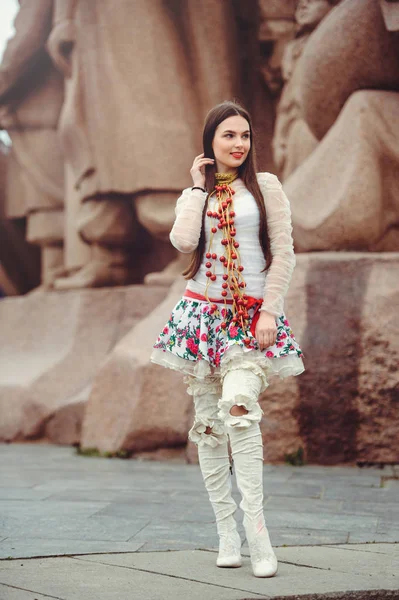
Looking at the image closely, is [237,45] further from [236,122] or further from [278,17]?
[236,122]

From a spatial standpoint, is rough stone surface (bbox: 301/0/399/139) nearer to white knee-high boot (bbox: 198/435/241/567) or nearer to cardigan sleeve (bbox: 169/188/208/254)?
cardigan sleeve (bbox: 169/188/208/254)

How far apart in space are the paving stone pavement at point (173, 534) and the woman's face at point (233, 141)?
113 cm

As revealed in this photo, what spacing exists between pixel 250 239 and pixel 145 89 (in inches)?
183

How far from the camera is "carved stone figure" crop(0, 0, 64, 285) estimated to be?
8.70 metres

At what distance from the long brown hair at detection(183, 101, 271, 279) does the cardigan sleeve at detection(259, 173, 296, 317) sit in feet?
0.07

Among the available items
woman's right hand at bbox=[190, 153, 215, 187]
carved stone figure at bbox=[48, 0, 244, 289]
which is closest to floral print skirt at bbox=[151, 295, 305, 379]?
woman's right hand at bbox=[190, 153, 215, 187]

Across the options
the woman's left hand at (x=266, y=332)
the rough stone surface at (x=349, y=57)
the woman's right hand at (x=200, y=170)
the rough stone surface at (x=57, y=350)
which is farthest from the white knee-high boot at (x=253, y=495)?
the rough stone surface at (x=57, y=350)

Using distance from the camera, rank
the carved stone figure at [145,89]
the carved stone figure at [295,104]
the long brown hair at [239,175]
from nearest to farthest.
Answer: the long brown hair at [239,175] → the carved stone figure at [295,104] → the carved stone figure at [145,89]

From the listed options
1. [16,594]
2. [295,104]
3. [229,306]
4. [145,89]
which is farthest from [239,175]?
[145,89]

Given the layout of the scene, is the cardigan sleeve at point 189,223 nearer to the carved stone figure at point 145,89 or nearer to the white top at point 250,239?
the white top at point 250,239

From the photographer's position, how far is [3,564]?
2672mm

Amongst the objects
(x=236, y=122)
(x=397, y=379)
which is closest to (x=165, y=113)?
(x=397, y=379)

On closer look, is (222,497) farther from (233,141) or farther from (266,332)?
(233,141)

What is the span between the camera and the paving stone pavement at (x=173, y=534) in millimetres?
2432
